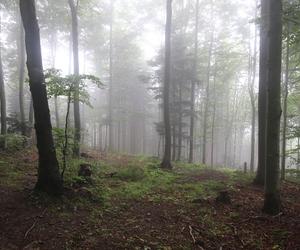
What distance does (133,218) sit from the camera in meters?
6.94

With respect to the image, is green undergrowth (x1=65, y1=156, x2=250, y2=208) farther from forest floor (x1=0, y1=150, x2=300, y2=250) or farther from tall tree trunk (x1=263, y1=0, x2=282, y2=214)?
tall tree trunk (x1=263, y1=0, x2=282, y2=214)

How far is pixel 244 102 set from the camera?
37281mm

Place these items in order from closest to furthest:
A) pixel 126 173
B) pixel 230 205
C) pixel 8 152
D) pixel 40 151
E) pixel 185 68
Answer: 1. pixel 40 151
2. pixel 230 205
3. pixel 126 173
4. pixel 8 152
5. pixel 185 68

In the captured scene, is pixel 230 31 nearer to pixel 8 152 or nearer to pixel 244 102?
pixel 244 102

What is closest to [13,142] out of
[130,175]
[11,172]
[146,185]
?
[11,172]

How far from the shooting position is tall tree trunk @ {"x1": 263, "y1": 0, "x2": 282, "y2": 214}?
23.5ft

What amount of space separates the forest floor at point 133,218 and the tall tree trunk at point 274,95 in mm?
1092

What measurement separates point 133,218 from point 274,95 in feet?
14.7

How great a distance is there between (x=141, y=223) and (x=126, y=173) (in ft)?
14.2

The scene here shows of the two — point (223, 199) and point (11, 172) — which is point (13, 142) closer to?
point (11, 172)

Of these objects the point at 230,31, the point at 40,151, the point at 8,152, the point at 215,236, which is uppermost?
the point at 230,31

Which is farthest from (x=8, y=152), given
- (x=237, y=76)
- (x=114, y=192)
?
(x=237, y=76)

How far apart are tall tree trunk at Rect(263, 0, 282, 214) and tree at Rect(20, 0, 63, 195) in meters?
5.17

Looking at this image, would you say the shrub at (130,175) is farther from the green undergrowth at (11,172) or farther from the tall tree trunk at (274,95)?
the tall tree trunk at (274,95)
